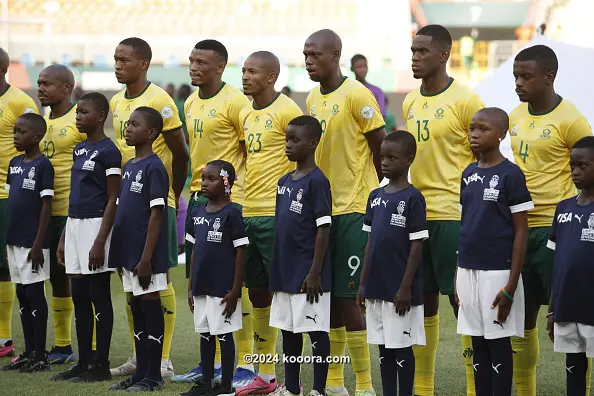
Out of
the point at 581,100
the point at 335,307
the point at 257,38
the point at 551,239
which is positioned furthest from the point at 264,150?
the point at 257,38

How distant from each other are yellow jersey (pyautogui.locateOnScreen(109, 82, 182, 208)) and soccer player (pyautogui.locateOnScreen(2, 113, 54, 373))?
620 millimetres

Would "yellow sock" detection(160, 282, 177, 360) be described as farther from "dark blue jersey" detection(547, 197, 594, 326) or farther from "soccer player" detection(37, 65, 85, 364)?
"dark blue jersey" detection(547, 197, 594, 326)

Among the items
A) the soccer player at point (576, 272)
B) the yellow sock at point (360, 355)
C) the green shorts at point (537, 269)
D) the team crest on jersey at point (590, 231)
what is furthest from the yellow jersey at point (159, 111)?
the team crest on jersey at point (590, 231)

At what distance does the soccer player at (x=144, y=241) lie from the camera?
19.4 feet

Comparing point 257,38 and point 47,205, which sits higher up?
point 257,38

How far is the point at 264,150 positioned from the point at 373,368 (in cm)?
197

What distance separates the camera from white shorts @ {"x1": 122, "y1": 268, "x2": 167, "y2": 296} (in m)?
5.98

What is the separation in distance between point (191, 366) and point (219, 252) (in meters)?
1.60

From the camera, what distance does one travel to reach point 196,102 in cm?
641

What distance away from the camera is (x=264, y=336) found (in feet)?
20.3

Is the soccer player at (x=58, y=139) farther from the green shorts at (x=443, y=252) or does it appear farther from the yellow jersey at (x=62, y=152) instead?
the green shorts at (x=443, y=252)

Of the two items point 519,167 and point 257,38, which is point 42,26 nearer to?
point 257,38

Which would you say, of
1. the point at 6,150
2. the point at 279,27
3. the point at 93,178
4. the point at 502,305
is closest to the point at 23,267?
the point at 93,178

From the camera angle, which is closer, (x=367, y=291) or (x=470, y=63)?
(x=367, y=291)
